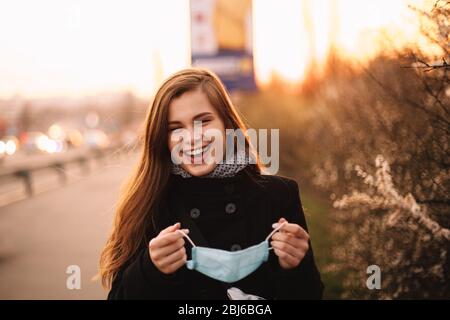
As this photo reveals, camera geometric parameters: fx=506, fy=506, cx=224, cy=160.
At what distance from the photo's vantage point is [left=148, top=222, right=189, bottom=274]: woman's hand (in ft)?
4.92

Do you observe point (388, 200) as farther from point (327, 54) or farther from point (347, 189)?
point (327, 54)

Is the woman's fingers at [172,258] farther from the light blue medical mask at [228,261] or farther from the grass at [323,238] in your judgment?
the grass at [323,238]

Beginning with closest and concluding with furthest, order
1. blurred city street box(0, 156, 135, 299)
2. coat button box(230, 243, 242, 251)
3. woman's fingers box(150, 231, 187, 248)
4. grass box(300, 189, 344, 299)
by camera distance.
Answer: woman's fingers box(150, 231, 187, 248) < coat button box(230, 243, 242, 251) < blurred city street box(0, 156, 135, 299) < grass box(300, 189, 344, 299)

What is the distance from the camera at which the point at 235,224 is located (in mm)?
1679

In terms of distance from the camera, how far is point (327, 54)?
20.1 ft

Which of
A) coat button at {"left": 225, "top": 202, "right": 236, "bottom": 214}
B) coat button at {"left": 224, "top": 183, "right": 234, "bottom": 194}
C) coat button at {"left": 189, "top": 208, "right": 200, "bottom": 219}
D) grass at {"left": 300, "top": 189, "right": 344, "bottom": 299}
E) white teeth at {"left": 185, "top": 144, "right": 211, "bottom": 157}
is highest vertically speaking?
white teeth at {"left": 185, "top": 144, "right": 211, "bottom": 157}

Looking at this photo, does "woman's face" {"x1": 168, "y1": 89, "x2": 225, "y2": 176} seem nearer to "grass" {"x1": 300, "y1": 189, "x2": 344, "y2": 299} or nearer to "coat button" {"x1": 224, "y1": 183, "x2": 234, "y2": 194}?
"coat button" {"x1": 224, "y1": 183, "x2": 234, "y2": 194}

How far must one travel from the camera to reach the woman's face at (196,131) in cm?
163

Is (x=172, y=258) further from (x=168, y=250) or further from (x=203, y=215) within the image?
(x=203, y=215)

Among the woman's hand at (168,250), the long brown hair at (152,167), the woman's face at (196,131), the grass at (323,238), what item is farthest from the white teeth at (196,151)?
the grass at (323,238)

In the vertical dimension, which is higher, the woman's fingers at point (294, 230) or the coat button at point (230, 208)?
the coat button at point (230, 208)

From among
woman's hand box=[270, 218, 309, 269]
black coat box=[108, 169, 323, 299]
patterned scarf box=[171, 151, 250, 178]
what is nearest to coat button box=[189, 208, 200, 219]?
black coat box=[108, 169, 323, 299]

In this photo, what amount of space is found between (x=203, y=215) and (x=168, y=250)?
22 centimetres
